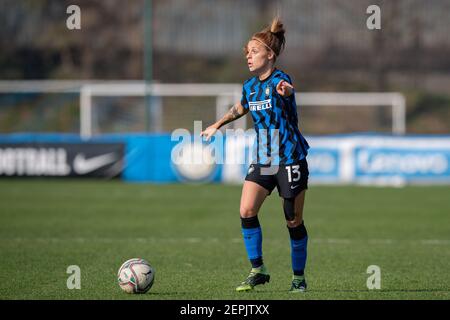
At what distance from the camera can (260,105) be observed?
267 inches

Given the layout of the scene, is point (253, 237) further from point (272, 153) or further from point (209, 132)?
point (209, 132)

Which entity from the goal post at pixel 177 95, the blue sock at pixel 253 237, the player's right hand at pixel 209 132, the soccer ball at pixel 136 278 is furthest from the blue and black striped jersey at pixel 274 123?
the goal post at pixel 177 95

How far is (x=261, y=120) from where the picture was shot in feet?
22.4

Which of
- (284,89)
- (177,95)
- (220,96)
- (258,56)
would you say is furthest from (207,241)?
(220,96)

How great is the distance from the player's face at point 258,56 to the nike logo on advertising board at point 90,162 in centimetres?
1395

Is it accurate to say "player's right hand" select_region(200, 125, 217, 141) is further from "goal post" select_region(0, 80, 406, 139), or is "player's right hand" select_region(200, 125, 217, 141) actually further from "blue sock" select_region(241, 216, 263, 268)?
"goal post" select_region(0, 80, 406, 139)

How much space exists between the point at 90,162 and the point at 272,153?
556 inches

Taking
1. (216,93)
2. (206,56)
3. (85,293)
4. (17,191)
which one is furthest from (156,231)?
(206,56)

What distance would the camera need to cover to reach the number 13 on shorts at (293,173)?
6746 millimetres

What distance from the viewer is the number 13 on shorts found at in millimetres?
6746

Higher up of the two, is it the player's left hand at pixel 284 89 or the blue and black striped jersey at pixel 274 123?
the player's left hand at pixel 284 89

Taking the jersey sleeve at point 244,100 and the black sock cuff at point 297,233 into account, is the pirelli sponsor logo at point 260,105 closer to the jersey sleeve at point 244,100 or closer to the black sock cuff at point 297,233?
the jersey sleeve at point 244,100
